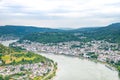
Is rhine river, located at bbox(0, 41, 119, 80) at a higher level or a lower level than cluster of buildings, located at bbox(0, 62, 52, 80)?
lower

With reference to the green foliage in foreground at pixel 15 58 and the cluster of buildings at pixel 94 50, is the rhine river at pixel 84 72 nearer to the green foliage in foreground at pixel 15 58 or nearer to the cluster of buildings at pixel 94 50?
the green foliage in foreground at pixel 15 58

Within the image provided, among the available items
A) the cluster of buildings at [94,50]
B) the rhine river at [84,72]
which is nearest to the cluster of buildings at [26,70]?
the rhine river at [84,72]

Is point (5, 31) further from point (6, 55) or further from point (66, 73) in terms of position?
point (66, 73)

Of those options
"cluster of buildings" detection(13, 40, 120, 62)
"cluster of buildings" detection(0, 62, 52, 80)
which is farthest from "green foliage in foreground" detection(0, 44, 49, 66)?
"cluster of buildings" detection(13, 40, 120, 62)

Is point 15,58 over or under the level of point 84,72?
over

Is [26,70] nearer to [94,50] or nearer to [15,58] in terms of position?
[15,58]

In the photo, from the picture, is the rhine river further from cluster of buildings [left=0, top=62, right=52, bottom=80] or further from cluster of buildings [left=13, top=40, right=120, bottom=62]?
cluster of buildings [left=13, top=40, right=120, bottom=62]

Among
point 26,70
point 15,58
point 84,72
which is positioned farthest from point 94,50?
point 26,70

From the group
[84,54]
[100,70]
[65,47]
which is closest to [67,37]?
[65,47]
